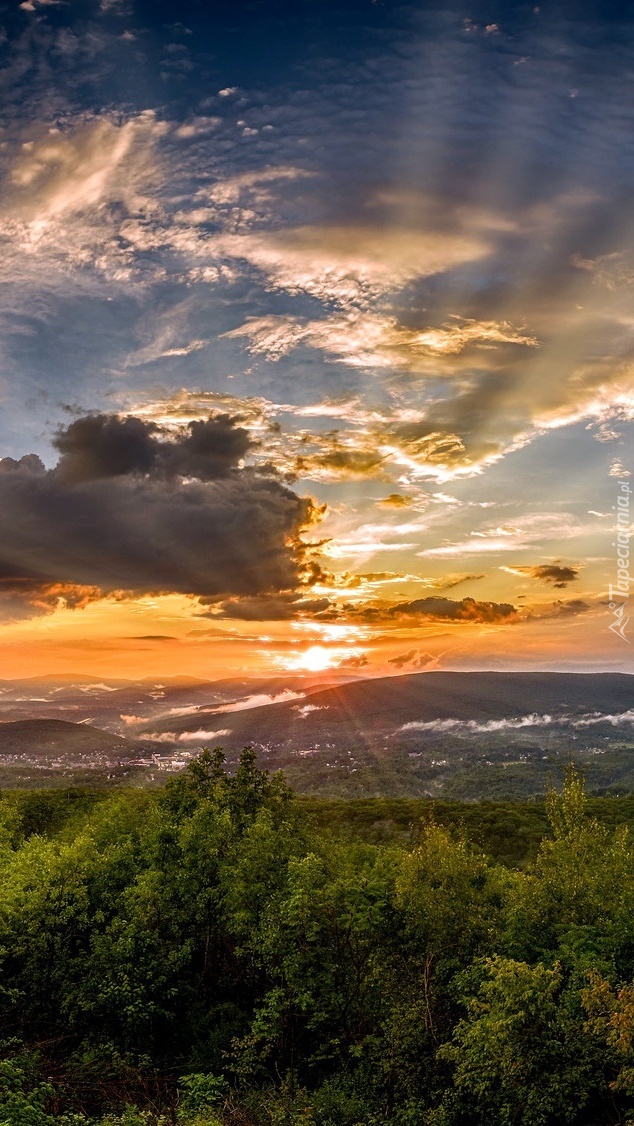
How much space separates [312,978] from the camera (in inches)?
1761

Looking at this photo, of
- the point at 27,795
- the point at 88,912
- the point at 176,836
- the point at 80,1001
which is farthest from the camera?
the point at 27,795

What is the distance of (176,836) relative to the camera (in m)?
59.0

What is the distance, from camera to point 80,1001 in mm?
45844

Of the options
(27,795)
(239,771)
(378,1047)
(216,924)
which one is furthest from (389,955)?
(27,795)

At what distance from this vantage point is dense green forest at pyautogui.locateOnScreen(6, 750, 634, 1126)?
105 feet

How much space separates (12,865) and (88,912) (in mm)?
6845

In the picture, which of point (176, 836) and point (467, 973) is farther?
point (176, 836)

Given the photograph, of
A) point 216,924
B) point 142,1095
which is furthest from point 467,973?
point 216,924

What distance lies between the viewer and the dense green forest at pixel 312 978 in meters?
32.1

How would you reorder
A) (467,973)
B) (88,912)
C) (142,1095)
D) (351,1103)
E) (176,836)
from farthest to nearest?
(176,836)
(88,912)
(467,973)
(351,1103)
(142,1095)

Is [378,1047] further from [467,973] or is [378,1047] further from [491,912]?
[491,912]

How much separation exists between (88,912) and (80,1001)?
775cm

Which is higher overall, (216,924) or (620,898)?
(620,898)

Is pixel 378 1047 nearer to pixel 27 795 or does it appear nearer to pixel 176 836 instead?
pixel 176 836
